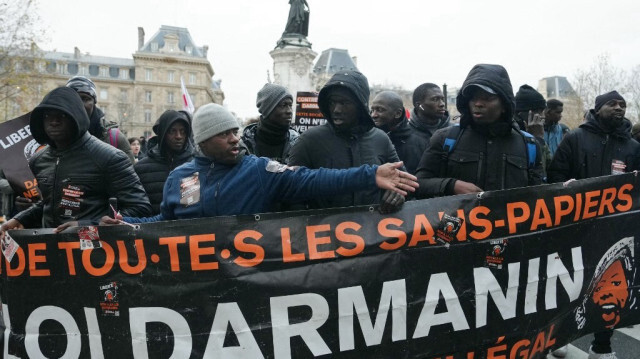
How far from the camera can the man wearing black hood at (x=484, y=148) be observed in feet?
10.6

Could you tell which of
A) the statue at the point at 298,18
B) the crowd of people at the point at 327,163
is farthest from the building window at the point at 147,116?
the crowd of people at the point at 327,163

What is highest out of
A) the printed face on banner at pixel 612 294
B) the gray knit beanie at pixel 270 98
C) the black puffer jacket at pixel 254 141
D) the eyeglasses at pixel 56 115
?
the gray knit beanie at pixel 270 98

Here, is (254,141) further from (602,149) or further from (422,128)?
(602,149)

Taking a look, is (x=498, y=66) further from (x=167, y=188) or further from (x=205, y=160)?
(x=167, y=188)

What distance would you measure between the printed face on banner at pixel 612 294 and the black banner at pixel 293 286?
24.7 inches

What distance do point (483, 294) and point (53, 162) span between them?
295cm

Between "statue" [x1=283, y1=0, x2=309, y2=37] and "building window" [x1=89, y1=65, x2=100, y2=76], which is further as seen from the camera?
"building window" [x1=89, y1=65, x2=100, y2=76]

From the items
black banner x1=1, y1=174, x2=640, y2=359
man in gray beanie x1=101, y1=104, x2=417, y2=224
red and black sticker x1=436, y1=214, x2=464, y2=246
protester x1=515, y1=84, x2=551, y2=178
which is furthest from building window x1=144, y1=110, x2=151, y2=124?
red and black sticker x1=436, y1=214, x2=464, y2=246

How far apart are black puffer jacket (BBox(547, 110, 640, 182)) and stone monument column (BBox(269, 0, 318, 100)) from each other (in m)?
12.6

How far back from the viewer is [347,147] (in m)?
3.35

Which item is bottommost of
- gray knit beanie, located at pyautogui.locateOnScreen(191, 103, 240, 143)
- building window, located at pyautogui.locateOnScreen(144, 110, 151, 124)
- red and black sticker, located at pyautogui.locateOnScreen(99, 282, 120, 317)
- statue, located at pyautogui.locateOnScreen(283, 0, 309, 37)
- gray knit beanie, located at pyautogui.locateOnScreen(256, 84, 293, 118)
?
red and black sticker, located at pyautogui.locateOnScreen(99, 282, 120, 317)

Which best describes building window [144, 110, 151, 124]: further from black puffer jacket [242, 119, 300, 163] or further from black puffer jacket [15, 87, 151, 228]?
black puffer jacket [15, 87, 151, 228]

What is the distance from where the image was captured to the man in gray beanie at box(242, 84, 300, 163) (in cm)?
475

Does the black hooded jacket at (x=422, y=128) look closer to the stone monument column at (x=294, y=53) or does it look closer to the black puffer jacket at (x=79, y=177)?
the black puffer jacket at (x=79, y=177)
